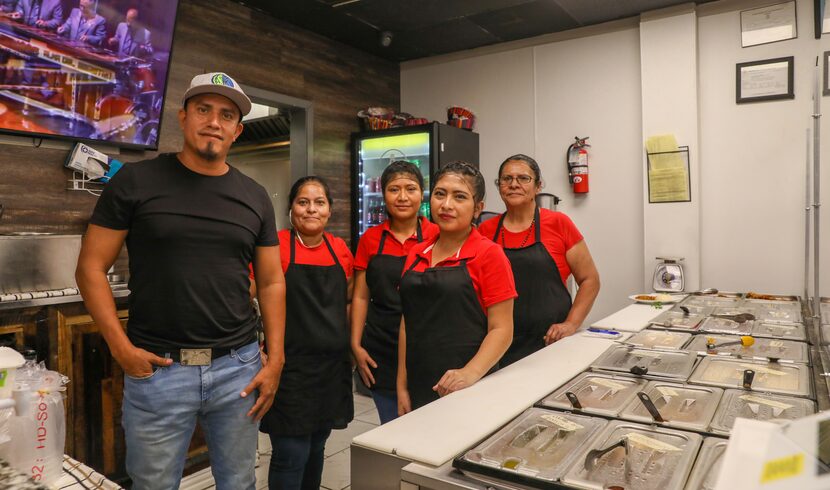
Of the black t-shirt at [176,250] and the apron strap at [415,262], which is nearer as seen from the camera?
the black t-shirt at [176,250]

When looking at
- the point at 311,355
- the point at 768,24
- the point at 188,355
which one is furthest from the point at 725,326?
the point at 768,24

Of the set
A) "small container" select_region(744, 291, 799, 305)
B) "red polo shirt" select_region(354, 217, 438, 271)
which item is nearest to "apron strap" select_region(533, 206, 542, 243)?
"red polo shirt" select_region(354, 217, 438, 271)

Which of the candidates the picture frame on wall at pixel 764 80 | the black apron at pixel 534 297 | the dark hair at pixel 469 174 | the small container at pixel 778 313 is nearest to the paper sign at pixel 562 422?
the dark hair at pixel 469 174

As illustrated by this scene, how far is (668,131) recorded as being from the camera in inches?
161

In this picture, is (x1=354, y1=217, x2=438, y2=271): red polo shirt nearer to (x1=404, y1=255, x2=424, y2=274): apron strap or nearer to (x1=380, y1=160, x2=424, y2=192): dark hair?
(x1=380, y1=160, x2=424, y2=192): dark hair

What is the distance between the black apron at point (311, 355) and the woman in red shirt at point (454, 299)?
37cm

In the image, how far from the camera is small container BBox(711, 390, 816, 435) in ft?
3.99

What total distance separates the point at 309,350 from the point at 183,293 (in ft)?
1.93

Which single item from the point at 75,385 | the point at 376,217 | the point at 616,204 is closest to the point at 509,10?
the point at 616,204

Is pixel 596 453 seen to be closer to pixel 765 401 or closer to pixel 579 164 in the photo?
pixel 765 401

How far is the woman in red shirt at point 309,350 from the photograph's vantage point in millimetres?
2000

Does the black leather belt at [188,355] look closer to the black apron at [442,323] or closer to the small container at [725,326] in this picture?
the black apron at [442,323]

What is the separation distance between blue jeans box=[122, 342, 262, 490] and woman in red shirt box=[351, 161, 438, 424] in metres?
0.57

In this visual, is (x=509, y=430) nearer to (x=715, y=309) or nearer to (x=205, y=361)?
(x=205, y=361)
